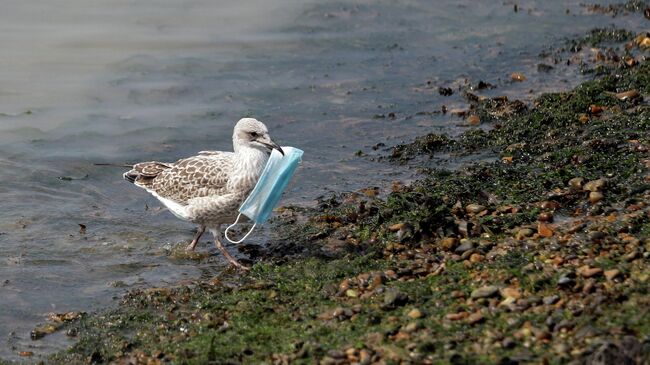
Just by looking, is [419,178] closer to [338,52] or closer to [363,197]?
[363,197]

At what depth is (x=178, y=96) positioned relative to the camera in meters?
13.6

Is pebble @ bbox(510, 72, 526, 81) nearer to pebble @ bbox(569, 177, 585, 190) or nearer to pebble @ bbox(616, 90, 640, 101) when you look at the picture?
pebble @ bbox(616, 90, 640, 101)

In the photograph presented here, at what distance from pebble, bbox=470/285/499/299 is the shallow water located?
118 inches

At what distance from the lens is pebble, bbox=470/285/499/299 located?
664 cm

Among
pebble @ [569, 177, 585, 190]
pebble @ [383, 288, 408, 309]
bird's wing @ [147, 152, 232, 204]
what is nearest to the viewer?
pebble @ [383, 288, 408, 309]

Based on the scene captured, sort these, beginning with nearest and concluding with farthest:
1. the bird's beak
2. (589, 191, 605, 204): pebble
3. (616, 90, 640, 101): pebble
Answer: (589, 191, 605, 204): pebble < the bird's beak < (616, 90, 640, 101): pebble

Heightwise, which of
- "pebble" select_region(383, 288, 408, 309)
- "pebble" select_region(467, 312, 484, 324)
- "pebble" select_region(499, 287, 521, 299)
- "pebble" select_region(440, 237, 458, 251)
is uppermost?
"pebble" select_region(499, 287, 521, 299)

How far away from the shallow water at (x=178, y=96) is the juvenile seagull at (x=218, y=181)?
41 cm

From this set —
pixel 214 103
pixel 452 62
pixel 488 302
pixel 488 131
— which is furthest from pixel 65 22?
pixel 488 302

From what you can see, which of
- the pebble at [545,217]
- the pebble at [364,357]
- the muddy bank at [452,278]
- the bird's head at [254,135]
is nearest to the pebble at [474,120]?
the muddy bank at [452,278]

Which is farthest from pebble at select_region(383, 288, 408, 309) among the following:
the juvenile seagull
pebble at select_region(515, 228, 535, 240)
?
the juvenile seagull

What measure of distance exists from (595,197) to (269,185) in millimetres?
2774

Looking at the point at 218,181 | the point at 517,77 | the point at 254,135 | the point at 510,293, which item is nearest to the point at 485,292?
the point at 510,293

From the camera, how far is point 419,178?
33.6 feet
